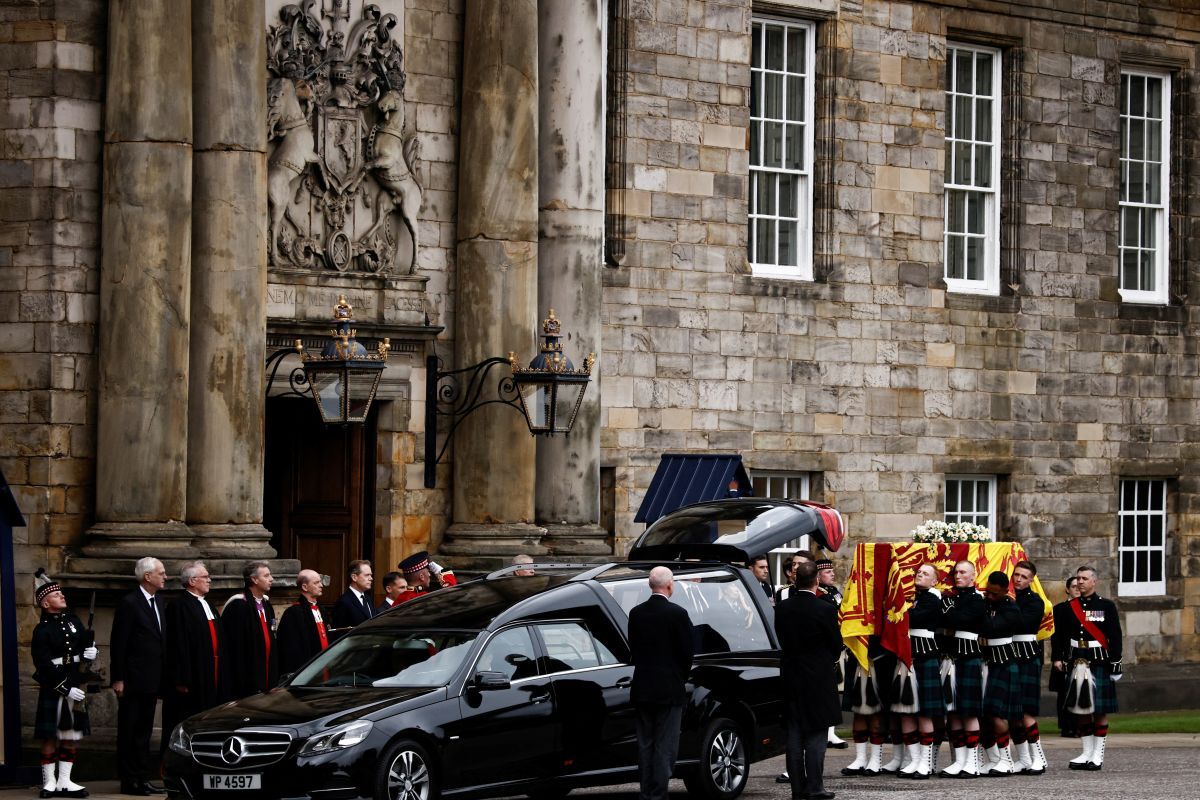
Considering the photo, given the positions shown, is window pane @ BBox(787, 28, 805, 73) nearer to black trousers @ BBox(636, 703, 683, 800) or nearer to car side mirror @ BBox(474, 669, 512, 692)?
black trousers @ BBox(636, 703, 683, 800)

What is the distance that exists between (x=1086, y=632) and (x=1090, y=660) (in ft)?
0.83

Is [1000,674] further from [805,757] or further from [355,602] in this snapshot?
[355,602]

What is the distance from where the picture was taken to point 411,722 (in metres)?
15.1

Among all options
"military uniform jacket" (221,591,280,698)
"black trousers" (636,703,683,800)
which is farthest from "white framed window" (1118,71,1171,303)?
"black trousers" (636,703,683,800)

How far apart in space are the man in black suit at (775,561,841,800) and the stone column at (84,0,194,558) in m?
5.63

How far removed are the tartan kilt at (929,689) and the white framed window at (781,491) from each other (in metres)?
6.89

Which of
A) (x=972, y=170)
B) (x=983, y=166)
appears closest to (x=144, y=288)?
(x=972, y=170)

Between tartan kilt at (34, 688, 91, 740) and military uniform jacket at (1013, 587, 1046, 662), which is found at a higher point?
military uniform jacket at (1013, 587, 1046, 662)

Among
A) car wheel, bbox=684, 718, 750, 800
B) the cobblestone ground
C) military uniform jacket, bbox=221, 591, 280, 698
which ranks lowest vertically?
the cobblestone ground

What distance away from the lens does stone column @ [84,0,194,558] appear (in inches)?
798

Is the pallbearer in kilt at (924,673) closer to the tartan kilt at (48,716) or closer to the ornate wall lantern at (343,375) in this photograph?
the ornate wall lantern at (343,375)

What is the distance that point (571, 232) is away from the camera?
2367cm

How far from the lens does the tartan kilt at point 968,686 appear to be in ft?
63.5

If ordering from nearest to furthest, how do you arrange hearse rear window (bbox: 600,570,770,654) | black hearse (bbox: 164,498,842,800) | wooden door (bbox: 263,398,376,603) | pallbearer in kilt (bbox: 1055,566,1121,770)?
black hearse (bbox: 164,498,842,800)
hearse rear window (bbox: 600,570,770,654)
pallbearer in kilt (bbox: 1055,566,1121,770)
wooden door (bbox: 263,398,376,603)
